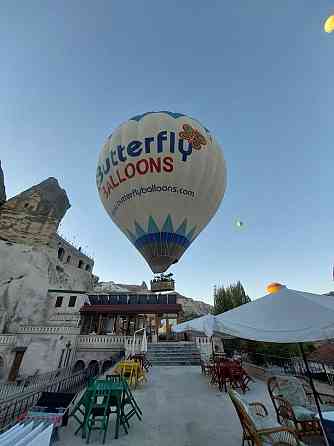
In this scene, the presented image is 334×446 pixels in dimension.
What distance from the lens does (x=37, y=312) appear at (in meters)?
30.1

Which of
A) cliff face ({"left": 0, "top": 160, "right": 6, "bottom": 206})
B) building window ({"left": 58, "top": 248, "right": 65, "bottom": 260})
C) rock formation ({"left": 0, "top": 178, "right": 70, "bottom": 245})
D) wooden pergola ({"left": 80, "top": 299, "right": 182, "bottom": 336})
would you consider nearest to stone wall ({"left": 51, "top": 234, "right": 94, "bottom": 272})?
building window ({"left": 58, "top": 248, "right": 65, "bottom": 260})

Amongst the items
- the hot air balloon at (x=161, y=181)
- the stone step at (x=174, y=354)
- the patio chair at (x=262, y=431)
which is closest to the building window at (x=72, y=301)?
the stone step at (x=174, y=354)

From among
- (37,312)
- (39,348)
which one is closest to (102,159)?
(39,348)

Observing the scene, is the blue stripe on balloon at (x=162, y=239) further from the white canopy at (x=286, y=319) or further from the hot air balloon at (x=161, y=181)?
the white canopy at (x=286, y=319)

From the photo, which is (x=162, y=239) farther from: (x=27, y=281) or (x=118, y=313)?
(x=27, y=281)

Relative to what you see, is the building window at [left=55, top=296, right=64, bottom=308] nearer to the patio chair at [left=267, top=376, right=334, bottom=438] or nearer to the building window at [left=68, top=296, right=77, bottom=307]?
the building window at [left=68, top=296, right=77, bottom=307]

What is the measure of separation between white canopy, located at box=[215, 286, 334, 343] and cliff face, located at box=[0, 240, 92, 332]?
3395 centimetres

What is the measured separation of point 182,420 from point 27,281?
114 ft

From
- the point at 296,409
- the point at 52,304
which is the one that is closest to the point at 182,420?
the point at 296,409

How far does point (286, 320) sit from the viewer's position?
3436 mm

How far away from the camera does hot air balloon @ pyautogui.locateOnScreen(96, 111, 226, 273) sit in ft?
32.2

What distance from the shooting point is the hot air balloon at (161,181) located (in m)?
9.81

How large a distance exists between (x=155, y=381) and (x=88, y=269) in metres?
41.9

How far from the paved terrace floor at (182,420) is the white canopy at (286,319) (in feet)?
8.01
